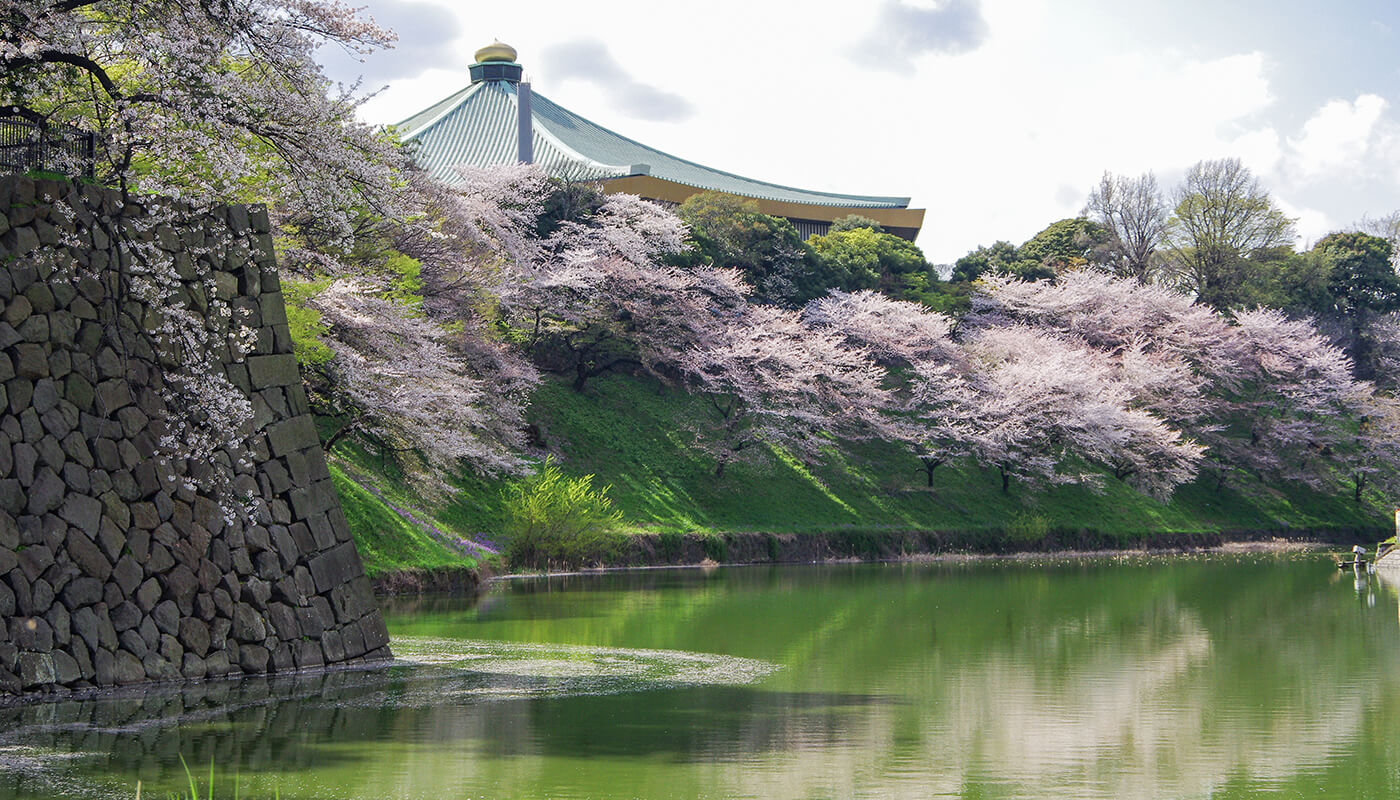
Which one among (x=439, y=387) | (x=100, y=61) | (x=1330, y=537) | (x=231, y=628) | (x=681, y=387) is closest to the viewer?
(x=231, y=628)

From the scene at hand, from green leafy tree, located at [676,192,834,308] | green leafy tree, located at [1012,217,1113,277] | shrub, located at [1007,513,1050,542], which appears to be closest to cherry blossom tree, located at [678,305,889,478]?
green leafy tree, located at [676,192,834,308]

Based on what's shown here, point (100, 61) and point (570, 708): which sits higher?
point (100, 61)

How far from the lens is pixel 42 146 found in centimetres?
1145

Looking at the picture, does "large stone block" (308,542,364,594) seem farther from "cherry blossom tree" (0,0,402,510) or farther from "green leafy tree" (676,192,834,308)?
"green leafy tree" (676,192,834,308)

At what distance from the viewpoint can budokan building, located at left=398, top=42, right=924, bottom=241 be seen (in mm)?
44625

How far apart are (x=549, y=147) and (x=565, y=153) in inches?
40.7

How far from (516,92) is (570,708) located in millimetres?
43855

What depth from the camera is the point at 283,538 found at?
12.3 m

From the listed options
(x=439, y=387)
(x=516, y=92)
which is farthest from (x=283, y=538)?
(x=516, y=92)

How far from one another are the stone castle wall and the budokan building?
1230 inches

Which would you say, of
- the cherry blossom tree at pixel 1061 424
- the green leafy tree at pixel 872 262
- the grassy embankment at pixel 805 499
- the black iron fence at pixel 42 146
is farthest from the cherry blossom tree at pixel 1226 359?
the black iron fence at pixel 42 146

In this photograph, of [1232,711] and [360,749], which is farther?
[1232,711]

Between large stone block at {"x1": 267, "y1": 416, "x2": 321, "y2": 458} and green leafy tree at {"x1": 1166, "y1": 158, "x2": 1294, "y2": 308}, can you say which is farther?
green leafy tree at {"x1": 1166, "y1": 158, "x2": 1294, "y2": 308}

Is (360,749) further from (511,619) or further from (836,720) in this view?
(511,619)
